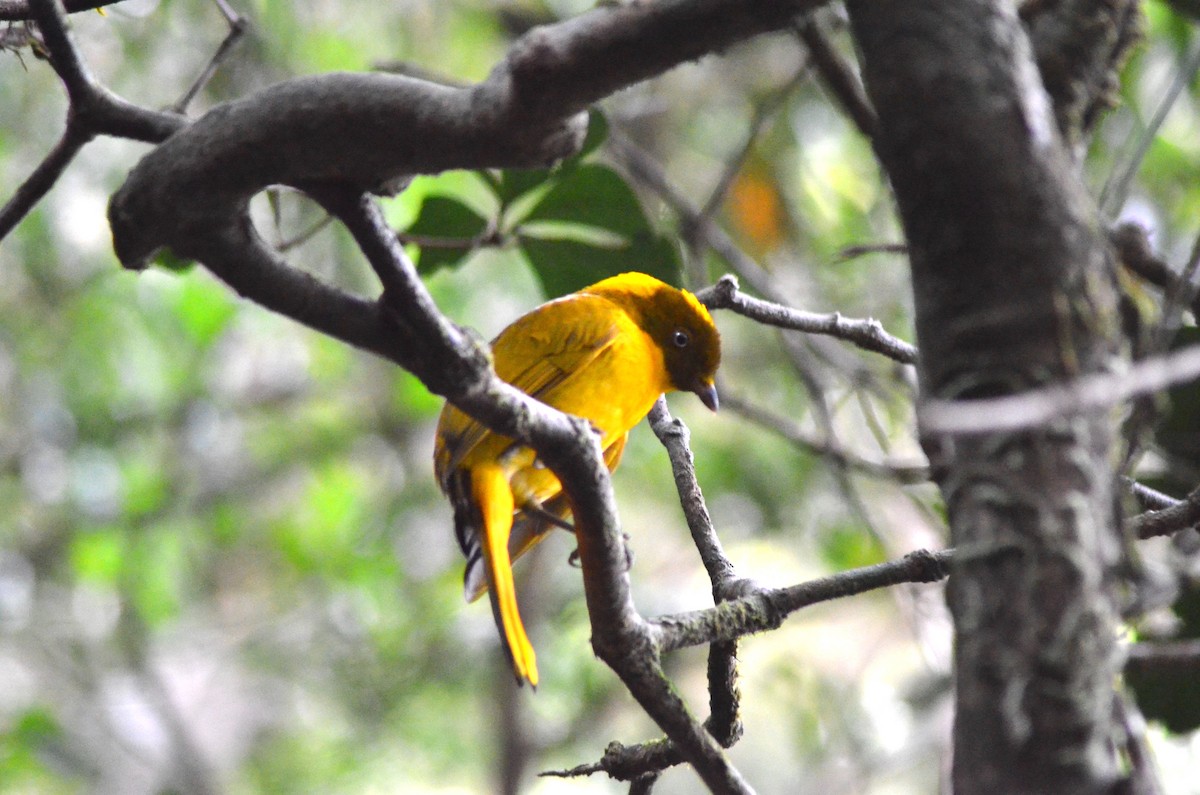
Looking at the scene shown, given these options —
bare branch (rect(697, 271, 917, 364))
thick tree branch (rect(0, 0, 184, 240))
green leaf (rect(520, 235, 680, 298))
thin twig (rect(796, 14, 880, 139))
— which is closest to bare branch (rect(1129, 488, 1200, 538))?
bare branch (rect(697, 271, 917, 364))

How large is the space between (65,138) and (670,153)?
6615 millimetres

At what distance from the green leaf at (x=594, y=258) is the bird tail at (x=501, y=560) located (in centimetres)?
66

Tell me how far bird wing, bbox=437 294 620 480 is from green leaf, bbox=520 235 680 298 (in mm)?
108

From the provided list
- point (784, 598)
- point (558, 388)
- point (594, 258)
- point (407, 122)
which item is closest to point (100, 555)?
point (558, 388)

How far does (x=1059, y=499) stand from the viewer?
3.34ft

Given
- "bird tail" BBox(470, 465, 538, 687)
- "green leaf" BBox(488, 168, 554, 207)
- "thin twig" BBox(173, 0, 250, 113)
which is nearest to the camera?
"thin twig" BBox(173, 0, 250, 113)

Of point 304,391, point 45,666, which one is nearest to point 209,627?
point 45,666

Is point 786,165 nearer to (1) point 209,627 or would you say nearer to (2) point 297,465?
(2) point 297,465

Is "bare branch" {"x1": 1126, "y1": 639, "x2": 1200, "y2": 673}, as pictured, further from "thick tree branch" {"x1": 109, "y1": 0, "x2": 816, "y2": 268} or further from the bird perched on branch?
the bird perched on branch

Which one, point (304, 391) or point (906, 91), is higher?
point (906, 91)

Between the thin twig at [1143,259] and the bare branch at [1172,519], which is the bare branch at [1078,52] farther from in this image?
the bare branch at [1172,519]

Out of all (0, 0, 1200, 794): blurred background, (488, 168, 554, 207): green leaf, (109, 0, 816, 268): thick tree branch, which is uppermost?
(109, 0, 816, 268): thick tree branch

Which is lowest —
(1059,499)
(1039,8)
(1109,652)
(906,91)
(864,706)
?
(864,706)

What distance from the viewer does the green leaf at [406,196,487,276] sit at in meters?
3.09
